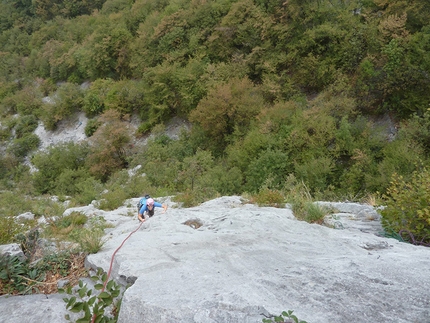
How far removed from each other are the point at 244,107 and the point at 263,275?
12458 mm

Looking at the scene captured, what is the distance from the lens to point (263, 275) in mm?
2750

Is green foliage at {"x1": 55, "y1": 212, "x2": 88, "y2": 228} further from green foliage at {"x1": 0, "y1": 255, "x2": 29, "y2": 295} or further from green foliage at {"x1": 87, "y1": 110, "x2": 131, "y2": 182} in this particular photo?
green foliage at {"x1": 87, "y1": 110, "x2": 131, "y2": 182}

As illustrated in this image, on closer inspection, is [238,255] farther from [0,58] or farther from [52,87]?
[0,58]

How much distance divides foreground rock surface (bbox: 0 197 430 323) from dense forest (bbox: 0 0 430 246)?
3.77 ft

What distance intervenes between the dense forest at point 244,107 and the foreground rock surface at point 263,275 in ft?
3.77

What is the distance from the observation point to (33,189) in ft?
57.2

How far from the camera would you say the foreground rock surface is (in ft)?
7.20

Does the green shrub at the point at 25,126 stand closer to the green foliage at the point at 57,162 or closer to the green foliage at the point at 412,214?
the green foliage at the point at 57,162

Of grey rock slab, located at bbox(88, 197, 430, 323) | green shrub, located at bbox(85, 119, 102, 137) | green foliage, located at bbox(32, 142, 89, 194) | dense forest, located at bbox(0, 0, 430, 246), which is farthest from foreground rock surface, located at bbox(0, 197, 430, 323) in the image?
green shrub, located at bbox(85, 119, 102, 137)

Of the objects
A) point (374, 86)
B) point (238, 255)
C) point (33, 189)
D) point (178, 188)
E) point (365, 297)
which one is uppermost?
point (365, 297)

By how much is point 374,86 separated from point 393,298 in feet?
43.4

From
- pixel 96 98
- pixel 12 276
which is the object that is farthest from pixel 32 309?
pixel 96 98

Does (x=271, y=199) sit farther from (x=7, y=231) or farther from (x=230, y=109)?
(x=230, y=109)

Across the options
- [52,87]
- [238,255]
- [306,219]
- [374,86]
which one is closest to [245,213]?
[306,219]
